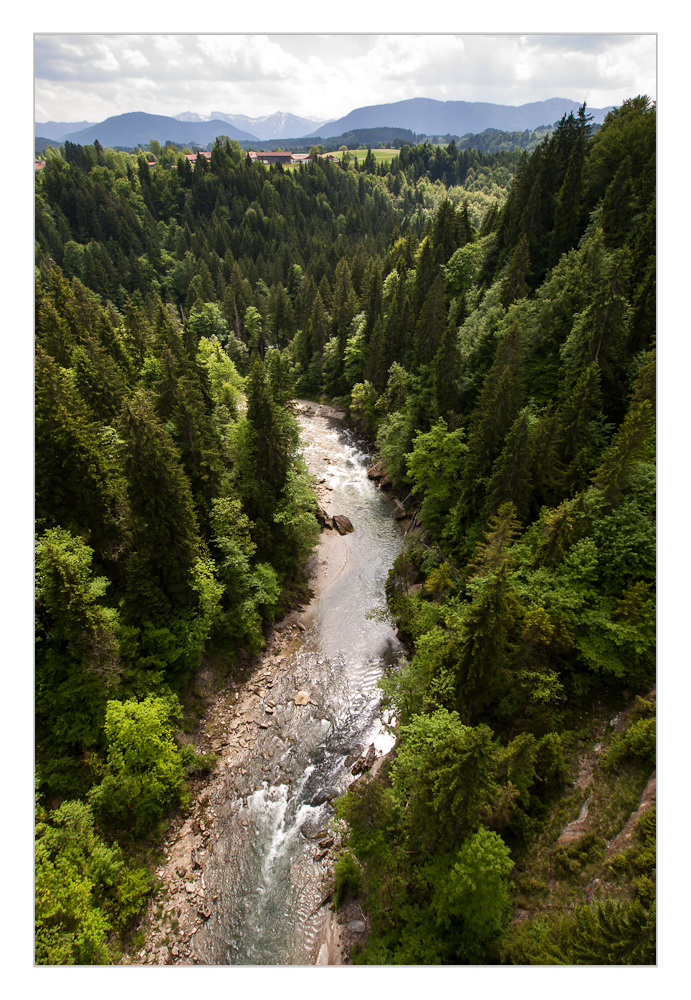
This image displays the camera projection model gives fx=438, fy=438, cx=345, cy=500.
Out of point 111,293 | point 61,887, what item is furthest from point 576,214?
point 111,293

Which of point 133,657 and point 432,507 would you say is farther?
point 432,507

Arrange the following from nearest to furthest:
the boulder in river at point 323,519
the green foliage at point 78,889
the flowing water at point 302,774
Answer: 1. the green foliage at point 78,889
2. the flowing water at point 302,774
3. the boulder in river at point 323,519

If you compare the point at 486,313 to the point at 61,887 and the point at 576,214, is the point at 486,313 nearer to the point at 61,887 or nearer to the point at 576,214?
the point at 576,214

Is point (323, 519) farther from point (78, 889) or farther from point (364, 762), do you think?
point (78, 889)

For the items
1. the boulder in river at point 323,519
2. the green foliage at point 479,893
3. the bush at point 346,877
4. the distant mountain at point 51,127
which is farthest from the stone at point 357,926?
the distant mountain at point 51,127

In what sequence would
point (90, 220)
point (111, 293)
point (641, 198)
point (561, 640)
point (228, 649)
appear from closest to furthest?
point (561, 640), point (228, 649), point (641, 198), point (111, 293), point (90, 220)

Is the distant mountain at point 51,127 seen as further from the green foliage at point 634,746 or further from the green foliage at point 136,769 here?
the green foliage at point 634,746

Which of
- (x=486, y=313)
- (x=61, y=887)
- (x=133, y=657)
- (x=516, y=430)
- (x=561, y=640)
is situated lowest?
(x=61, y=887)
